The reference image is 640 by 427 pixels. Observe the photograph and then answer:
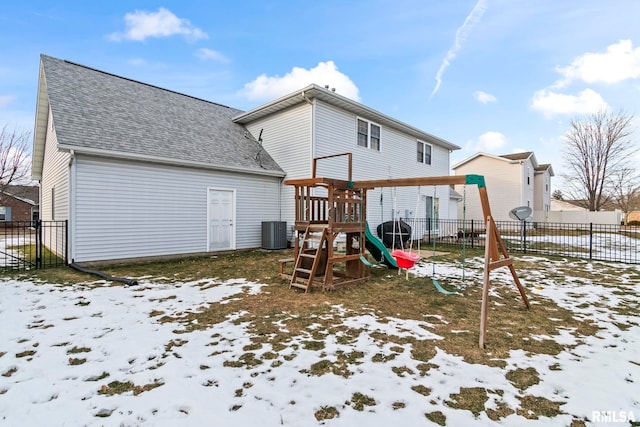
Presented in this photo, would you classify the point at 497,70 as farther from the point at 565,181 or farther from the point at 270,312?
the point at 565,181

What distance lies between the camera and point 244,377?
2682mm

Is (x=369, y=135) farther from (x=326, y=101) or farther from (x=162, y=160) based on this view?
(x=162, y=160)

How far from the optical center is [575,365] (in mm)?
2918

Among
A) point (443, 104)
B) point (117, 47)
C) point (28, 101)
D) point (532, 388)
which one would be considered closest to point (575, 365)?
point (532, 388)

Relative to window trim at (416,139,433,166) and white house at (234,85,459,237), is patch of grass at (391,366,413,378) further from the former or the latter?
window trim at (416,139,433,166)

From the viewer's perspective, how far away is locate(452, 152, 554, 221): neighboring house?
2358 cm

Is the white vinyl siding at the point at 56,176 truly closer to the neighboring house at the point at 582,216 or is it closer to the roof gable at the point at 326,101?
the roof gable at the point at 326,101

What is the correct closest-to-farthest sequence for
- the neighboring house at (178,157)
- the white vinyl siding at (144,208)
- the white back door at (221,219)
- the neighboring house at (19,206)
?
the white vinyl siding at (144,208)
the neighboring house at (178,157)
the white back door at (221,219)
the neighboring house at (19,206)

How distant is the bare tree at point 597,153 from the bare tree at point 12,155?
124ft

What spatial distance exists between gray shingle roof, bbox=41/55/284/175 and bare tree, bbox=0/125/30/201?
732 centimetres

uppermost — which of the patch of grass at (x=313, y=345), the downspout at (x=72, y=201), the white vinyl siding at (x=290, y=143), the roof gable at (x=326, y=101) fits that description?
the roof gable at (x=326, y=101)

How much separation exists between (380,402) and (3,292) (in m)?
6.58

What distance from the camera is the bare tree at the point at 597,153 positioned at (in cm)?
2491

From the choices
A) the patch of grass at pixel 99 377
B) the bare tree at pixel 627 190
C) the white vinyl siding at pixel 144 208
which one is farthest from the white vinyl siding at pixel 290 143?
the bare tree at pixel 627 190
